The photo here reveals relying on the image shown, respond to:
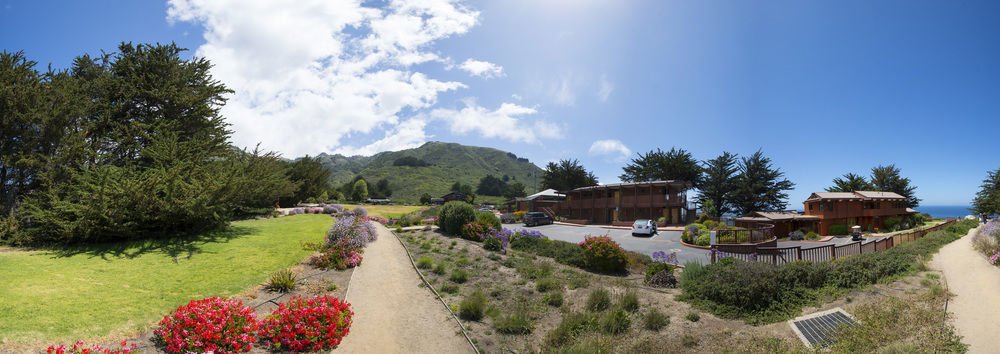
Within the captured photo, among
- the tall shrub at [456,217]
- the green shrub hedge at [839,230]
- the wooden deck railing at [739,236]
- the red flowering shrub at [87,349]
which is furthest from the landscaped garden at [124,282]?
the green shrub hedge at [839,230]

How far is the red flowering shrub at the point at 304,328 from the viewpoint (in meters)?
6.75

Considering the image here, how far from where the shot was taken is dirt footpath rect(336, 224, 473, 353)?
736 centimetres

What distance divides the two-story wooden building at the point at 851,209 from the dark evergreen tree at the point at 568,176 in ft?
115

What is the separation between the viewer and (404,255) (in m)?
15.7

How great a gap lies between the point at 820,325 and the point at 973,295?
4.60 metres

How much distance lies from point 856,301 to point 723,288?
9.09 ft

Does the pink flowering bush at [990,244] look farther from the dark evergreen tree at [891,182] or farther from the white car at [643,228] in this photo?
the dark evergreen tree at [891,182]

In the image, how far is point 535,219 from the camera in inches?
1570

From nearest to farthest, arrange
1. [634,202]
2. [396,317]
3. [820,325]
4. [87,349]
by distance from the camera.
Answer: [87,349] → [820,325] → [396,317] → [634,202]

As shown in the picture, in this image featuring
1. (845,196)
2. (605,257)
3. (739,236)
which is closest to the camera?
(605,257)

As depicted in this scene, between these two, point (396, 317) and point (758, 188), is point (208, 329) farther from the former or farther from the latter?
point (758, 188)

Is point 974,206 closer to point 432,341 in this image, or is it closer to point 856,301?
point 856,301

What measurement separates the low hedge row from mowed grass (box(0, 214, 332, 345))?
13.1 metres

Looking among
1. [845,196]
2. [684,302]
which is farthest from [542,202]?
[684,302]
